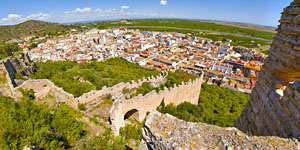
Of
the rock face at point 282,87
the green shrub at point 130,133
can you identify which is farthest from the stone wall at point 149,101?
the rock face at point 282,87

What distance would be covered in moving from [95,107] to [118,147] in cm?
520

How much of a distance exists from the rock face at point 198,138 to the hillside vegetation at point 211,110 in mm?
9035

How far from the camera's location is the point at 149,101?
36.4 feet

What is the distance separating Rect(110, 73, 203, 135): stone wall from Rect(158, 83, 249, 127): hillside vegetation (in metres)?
0.72

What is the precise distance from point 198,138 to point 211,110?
1821 centimetres

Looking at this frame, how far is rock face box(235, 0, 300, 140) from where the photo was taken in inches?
106

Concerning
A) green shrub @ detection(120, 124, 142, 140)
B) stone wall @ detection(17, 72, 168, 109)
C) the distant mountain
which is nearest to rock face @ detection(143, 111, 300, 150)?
green shrub @ detection(120, 124, 142, 140)

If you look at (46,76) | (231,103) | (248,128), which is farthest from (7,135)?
(231,103)

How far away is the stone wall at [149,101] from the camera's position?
28.5ft

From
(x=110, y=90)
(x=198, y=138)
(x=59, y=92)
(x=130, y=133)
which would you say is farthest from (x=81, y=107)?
(x=198, y=138)

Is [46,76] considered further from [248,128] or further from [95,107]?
[248,128]

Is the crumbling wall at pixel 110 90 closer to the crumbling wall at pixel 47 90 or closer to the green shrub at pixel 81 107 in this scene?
the green shrub at pixel 81 107

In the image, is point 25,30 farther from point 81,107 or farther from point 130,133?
point 130,133

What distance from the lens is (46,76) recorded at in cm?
1461
